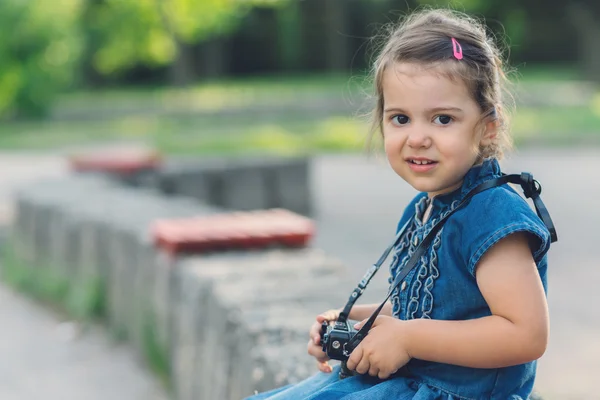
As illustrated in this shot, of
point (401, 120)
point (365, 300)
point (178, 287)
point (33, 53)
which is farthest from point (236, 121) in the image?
point (401, 120)

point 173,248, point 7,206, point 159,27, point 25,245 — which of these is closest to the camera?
point 173,248

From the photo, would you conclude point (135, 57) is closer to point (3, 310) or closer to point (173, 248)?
point (3, 310)

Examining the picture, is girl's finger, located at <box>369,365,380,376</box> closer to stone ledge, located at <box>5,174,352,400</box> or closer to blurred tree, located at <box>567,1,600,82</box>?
stone ledge, located at <box>5,174,352,400</box>

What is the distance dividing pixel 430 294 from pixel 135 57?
96.5 feet

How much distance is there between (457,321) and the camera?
6.39 feet

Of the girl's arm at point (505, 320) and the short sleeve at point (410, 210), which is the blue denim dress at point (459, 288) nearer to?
the girl's arm at point (505, 320)

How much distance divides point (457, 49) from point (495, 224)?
0.37m

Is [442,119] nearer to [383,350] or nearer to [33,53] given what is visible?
[383,350]

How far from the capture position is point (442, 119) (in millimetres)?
2004

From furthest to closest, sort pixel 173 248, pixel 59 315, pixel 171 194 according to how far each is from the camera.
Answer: pixel 171 194, pixel 59 315, pixel 173 248

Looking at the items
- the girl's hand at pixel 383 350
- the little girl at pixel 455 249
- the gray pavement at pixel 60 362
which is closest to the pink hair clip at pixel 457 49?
the little girl at pixel 455 249

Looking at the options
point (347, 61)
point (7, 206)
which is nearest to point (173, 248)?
point (7, 206)

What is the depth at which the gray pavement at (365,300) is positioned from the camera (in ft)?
15.4

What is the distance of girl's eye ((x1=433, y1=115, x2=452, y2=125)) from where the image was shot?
2000mm
